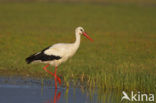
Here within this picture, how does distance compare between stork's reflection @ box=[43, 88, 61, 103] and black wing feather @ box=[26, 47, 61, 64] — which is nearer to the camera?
stork's reflection @ box=[43, 88, 61, 103]

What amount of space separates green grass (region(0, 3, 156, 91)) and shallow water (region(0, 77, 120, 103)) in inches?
18.5

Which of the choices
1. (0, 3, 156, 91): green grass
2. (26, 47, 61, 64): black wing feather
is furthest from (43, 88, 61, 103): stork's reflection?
(26, 47, 61, 64): black wing feather

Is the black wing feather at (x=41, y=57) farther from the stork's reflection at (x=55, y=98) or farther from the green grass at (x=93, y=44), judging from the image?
the stork's reflection at (x=55, y=98)

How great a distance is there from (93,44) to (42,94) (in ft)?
28.5

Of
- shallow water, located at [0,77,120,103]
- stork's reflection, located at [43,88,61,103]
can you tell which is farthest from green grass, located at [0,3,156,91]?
stork's reflection, located at [43,88,61,103]

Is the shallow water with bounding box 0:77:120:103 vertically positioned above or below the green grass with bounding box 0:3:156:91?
below

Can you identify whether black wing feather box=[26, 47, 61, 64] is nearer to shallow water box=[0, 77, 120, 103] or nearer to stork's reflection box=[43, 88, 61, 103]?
shallow water box=[0, 77, 120, 103]

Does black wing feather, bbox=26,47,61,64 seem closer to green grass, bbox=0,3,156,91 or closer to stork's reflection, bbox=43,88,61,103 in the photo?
green grass, bbox=0,3,156,91

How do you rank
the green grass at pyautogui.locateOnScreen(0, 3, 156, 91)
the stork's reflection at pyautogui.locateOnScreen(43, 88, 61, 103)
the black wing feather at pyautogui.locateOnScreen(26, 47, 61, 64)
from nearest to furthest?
the stork's reflection at pyautogui.locateOnScreen(43, 88, 61, 103) → the green grass at pyautogui.locateOnScreen(0, 3, 156, 91) → the black wing feather at pyautogui.locateOnScreen(26, 47, 61, 64)

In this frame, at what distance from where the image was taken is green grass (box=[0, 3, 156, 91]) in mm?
10572

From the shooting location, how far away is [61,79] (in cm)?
1167

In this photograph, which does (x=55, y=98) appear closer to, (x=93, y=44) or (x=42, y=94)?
(x=42, y=94)

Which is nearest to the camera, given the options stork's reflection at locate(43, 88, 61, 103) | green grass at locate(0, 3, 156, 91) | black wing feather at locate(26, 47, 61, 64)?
stork's reflection at locate(43, 88, 61, 103)

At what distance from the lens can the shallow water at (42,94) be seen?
9258 mm
